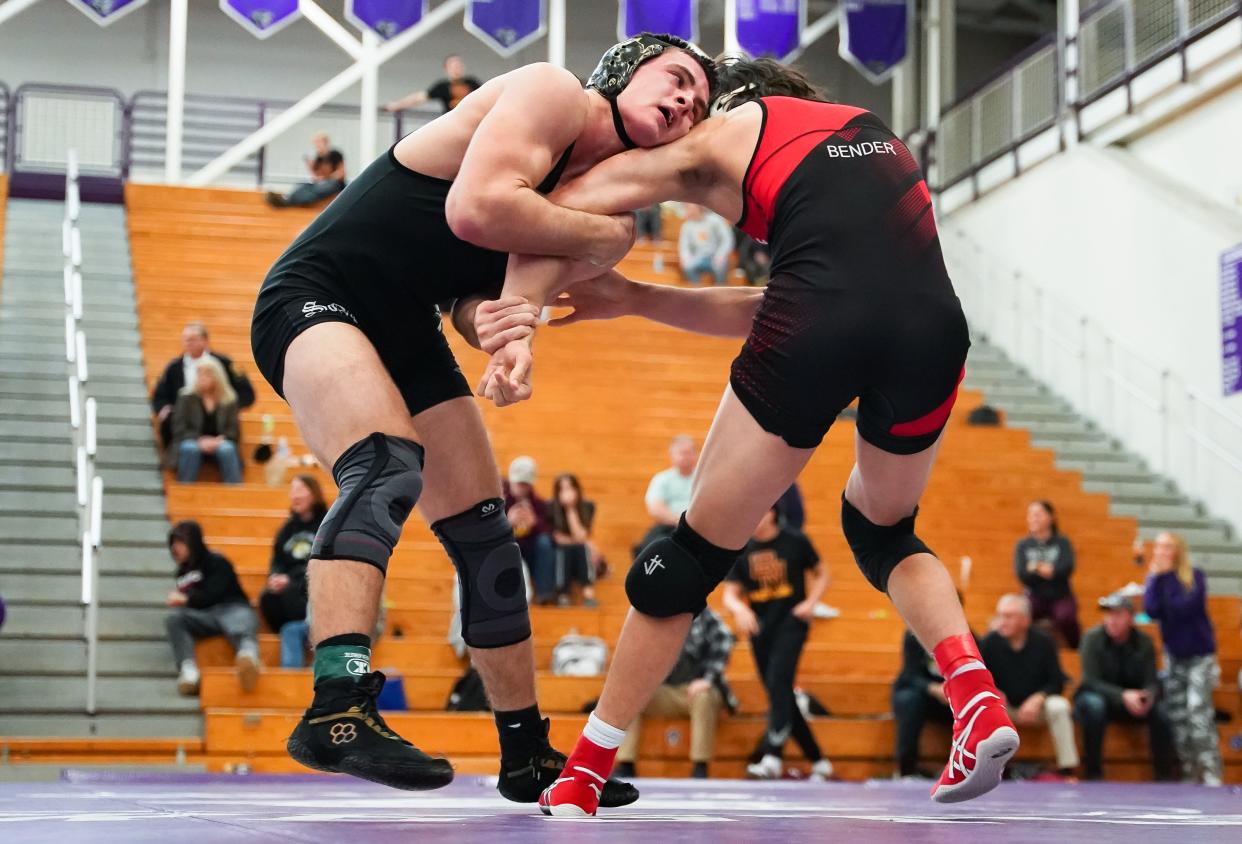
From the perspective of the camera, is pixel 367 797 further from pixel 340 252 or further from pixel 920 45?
pixel 920 45

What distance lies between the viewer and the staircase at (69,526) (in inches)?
335

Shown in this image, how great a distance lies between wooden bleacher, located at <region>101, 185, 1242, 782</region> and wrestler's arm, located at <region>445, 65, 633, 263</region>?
5196 millimetres

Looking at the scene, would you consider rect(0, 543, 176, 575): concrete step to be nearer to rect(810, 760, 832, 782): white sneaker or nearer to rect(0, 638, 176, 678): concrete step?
rect(0, 638, 176, 678): concrete step

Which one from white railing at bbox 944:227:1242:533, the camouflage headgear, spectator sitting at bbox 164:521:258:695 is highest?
white railing at bbox 944:227:1242:533

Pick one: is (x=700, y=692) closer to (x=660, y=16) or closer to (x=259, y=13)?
(x=660, y=16)

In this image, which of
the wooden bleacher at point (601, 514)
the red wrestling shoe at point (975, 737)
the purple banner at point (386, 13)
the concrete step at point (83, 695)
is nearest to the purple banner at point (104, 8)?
the wooden bleacher at point (601, 514)

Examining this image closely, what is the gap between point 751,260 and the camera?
16.4 metres

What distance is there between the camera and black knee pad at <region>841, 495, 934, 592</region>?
11.7ft

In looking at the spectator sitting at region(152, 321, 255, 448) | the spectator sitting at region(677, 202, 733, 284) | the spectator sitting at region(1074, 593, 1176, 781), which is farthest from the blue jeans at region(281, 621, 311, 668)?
the spectator sitting at region(677, 202, 733, 284)

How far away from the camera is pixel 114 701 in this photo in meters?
8.52

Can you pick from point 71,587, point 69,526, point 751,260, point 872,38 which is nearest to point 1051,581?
point 71,587

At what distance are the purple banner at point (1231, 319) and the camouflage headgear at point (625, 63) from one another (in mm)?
10534

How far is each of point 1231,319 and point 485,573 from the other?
35.5ft

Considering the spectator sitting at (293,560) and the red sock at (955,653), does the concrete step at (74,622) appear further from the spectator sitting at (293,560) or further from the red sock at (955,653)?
the red sock at (955,653)
